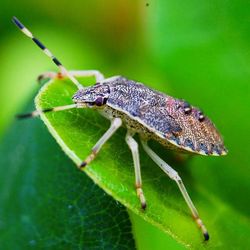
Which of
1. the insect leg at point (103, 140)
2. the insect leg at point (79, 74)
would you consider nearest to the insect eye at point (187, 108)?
the insect leg at point (103, 140)

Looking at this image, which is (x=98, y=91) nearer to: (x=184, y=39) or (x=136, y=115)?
(x=136, y=115)

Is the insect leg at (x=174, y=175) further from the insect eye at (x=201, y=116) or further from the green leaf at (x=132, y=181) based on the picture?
the insect eye at (x=201, y=116)

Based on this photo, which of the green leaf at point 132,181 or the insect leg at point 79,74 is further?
the insect leg at point 79,74

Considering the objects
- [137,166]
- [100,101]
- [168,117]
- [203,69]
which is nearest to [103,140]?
[137,166]

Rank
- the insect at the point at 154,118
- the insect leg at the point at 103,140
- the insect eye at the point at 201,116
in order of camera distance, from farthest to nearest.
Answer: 1. the insect eye at the point at 201,116
2. the insect at the point at 154,118
3. the insect leg at the point at 103,140

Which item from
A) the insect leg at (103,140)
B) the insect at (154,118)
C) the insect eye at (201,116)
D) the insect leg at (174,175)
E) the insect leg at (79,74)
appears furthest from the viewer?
the insect leg at (79,74)

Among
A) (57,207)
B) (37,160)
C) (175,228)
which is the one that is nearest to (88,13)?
(37,160)
